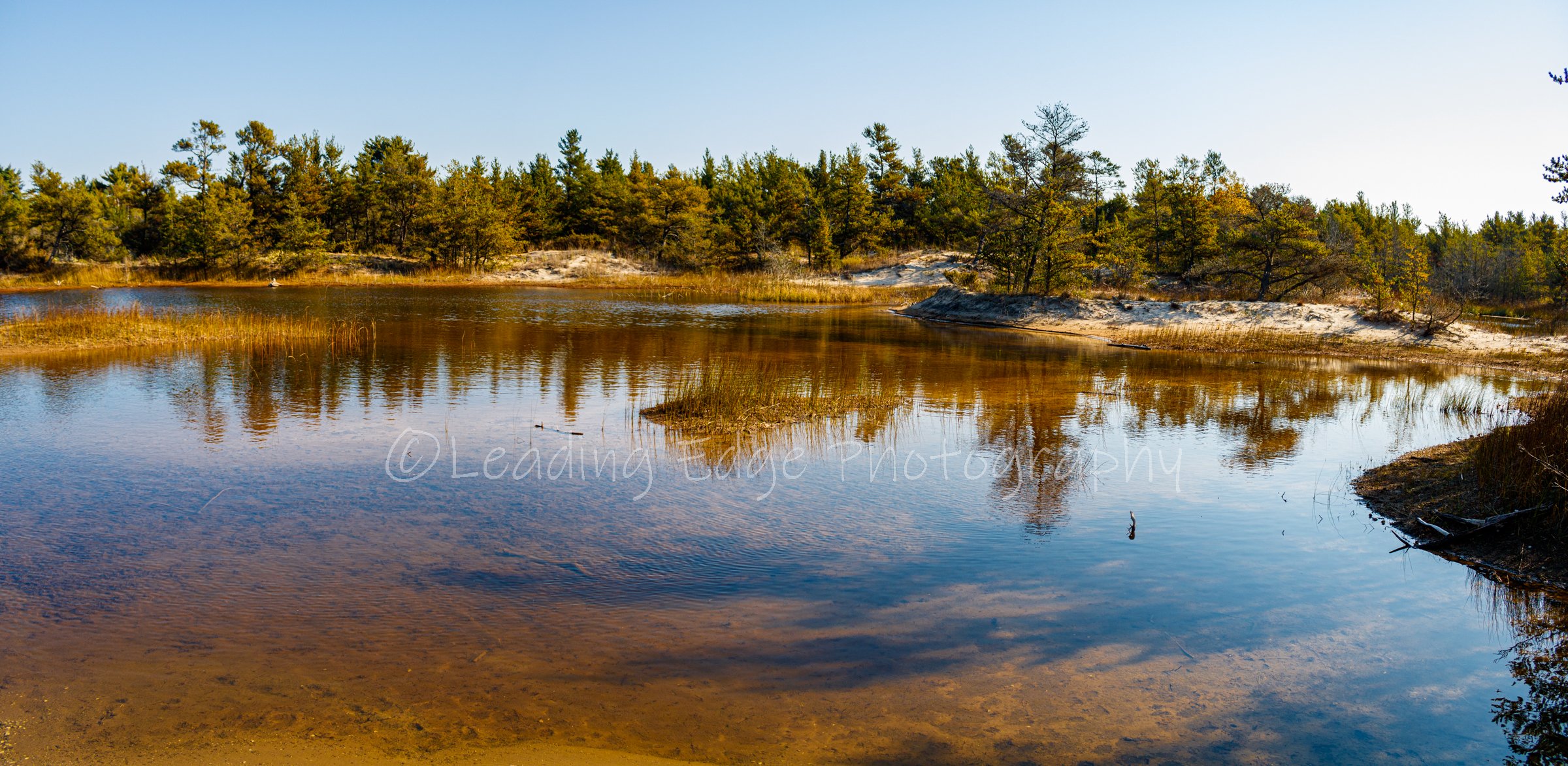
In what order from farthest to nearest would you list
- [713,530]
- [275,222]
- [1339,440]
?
[275,222], [1339,440], [713,530]

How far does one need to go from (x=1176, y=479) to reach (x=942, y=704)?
669 cm

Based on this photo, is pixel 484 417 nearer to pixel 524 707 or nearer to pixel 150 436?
pixel 150 436

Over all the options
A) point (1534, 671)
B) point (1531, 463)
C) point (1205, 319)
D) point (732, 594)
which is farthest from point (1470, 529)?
point (1205, 319)

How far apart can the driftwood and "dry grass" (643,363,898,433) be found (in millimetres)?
7806

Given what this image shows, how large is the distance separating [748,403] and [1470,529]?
29.5ft

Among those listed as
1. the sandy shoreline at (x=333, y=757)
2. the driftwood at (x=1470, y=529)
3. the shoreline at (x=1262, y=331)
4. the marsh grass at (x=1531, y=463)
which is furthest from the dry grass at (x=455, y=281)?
the sandy shoreline at (x=333, y=757)

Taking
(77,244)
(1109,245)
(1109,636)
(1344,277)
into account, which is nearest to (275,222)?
(77,244)

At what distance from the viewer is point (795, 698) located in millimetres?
4766

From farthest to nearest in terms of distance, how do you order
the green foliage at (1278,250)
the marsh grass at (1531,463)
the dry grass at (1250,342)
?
the green foliage at (1278,250) → the dry grass at (1250,342) → the marsh grass at (1531,463)

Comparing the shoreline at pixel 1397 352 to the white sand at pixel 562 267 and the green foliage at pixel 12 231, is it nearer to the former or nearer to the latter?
the white sand at pixel 562 267

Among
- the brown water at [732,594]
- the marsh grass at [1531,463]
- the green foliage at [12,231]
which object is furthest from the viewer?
the green foliage at [12,231]

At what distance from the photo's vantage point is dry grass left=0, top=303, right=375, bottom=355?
20.6 metres

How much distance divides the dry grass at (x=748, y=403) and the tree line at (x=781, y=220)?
71.7 feet

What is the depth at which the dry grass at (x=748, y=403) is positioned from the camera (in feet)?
41.4
